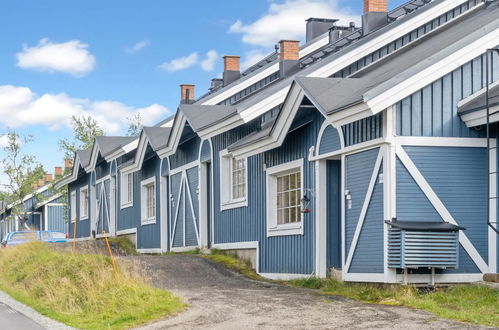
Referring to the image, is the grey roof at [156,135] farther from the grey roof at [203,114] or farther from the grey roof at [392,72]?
the grey roof at [392,72]

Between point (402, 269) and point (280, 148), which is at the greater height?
point (280, 148)

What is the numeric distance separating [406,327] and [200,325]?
2865 millimetres

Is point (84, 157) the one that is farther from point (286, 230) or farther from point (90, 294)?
point (90, 294)

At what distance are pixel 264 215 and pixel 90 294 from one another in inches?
229

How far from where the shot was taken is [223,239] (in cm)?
2230

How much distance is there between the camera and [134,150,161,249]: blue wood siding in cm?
2802

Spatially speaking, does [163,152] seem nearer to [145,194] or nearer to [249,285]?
[145,194]

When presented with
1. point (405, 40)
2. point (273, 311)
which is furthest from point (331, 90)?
point (405, 40)

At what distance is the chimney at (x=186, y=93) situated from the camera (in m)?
34.0

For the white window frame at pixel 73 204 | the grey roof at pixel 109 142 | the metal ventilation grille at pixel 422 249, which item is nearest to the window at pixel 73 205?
the white window frame at pixel 73 204

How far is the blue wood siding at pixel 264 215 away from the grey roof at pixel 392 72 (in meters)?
1.24

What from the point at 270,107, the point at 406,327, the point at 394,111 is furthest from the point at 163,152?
the point at 406,327

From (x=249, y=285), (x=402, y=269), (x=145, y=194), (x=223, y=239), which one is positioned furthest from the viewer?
(x=145, y=194)

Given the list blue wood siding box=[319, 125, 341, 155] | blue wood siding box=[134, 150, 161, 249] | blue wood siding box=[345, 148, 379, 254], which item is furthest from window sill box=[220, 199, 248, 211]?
blue wood siding box=[134, 150, 161, 249]
